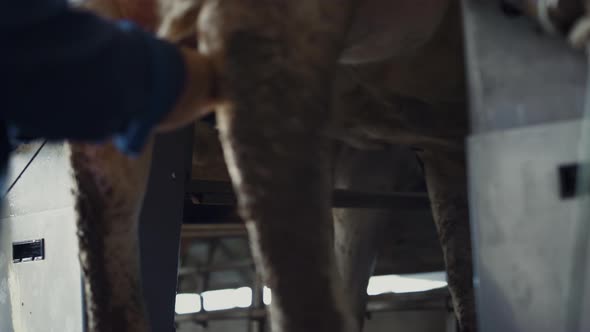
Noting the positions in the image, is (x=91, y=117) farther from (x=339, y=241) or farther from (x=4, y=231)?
(x=339, y=241)

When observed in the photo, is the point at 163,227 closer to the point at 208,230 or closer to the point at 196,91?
the point at 196,91

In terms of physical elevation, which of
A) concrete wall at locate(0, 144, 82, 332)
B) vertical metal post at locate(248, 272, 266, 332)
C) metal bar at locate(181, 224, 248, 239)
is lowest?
vertical metal post at locate(248, 272, 266, 332)

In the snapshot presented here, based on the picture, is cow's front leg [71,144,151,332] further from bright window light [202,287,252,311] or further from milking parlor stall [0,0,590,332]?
bright window light [202,287,252,311]

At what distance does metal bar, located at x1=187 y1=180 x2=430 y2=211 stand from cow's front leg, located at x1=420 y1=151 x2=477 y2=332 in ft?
0.41

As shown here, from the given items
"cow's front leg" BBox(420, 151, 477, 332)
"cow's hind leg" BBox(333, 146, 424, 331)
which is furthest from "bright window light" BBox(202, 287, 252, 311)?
"cow's front leg" BBox(420, 151, 477, 332)

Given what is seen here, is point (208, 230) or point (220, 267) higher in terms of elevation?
point (208, 230)

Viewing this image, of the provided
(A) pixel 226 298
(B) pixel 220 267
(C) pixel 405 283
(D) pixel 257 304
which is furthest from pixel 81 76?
(A) pixel 226 298

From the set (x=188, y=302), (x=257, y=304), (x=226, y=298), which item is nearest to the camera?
(x=257, y=304)

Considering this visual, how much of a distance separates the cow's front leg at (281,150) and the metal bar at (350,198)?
0.72m

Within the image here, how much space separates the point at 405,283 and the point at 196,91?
6.50 feet

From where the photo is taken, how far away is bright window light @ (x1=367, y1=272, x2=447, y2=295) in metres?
2.68

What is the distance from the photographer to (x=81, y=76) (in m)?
0.75

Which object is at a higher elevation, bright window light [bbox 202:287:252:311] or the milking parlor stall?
the milking parlor stall

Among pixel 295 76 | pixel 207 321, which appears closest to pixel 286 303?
pixel 295 76
